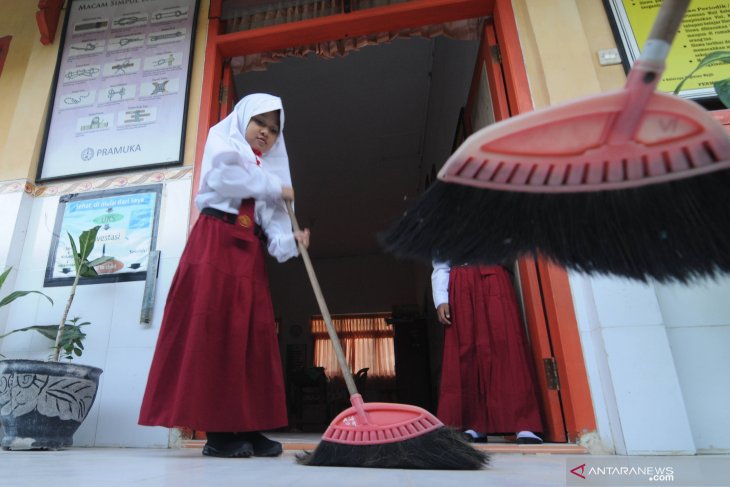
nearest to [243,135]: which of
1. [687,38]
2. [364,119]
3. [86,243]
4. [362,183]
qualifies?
[86,243]

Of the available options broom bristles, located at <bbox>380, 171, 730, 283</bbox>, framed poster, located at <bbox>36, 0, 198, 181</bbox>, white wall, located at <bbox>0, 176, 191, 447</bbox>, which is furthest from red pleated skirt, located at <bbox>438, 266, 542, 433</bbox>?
framed poster, located at <bbox>36, 0, 198, 181</bbox>

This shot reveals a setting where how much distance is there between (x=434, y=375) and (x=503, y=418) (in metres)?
4.38

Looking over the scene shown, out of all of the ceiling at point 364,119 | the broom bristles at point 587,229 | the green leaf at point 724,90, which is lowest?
the broom bristles at point 587,229

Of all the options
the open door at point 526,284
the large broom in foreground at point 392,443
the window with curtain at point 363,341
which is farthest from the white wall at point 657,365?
the window with curtain at point 363,341

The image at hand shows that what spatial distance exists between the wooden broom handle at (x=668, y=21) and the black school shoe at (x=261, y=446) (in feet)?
4.92

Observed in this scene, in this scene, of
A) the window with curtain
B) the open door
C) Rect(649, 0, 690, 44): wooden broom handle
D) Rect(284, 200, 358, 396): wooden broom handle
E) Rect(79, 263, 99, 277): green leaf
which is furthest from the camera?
the window with curtain

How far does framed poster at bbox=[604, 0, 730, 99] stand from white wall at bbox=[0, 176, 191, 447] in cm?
232

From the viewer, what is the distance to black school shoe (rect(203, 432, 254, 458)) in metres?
1.45

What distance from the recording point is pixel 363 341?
8.92 m

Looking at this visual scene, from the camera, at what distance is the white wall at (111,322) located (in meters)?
2.08

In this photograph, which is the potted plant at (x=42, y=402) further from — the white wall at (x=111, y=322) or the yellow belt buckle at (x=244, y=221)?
the yellow belt buckle at (x=244, y=221)

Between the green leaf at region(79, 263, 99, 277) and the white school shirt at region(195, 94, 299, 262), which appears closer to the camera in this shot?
the white school shirt at region(195, 94, 299, 262)

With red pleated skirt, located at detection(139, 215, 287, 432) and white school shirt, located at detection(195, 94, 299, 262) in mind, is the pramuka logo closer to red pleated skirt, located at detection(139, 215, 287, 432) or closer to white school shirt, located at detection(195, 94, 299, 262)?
white school shirt, located at detection(195, 94, 299, 262)

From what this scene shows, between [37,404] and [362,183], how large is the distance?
4.88 m
